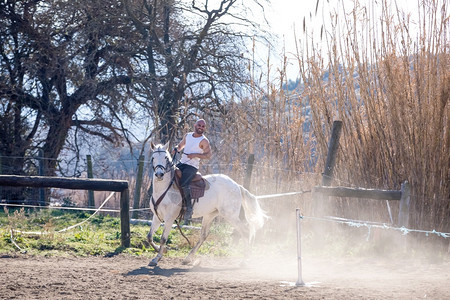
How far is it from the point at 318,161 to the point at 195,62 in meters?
9.36

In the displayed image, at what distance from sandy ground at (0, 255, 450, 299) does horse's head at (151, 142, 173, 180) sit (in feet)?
4.46

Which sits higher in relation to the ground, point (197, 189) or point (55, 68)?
point (55, 68)

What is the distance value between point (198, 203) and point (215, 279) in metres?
2.07

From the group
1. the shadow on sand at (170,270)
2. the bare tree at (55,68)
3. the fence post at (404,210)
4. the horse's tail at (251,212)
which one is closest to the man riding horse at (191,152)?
the shadow on sand at (170,270)

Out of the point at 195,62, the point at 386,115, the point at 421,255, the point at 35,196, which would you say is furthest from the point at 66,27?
the point at 421,255

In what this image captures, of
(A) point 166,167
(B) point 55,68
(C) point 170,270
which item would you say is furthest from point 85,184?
(B) point 55,68

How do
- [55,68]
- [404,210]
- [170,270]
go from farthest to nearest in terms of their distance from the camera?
[55,68] < [404,210] < [170,270]

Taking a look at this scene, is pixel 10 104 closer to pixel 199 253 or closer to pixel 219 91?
pixel 219 91

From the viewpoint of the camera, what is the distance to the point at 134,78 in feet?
67.2

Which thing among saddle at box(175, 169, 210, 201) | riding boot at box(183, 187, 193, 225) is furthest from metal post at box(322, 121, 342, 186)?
riding boot at box(183, 187, 193, 225)

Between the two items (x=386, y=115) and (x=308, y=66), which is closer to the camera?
(x=386, y=115)

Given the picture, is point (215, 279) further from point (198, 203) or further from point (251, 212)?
point (251, 212)

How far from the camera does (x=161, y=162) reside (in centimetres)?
854

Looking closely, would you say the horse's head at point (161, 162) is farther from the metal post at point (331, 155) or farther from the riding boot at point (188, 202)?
the metal post at point (331, 155)
